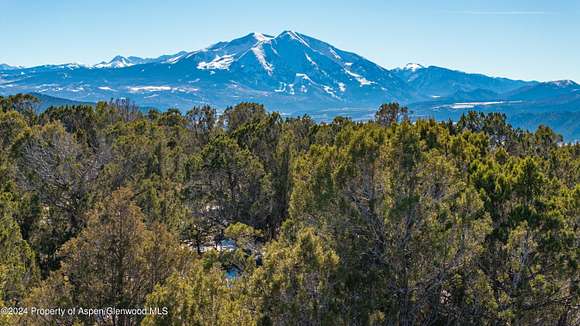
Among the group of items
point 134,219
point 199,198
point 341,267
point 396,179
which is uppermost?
point 396,179

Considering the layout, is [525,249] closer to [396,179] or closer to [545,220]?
[545,220]

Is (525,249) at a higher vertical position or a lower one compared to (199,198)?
higher

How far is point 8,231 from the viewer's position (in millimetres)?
18219

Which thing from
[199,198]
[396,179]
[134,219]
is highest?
[396,179]

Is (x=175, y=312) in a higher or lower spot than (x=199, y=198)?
higher

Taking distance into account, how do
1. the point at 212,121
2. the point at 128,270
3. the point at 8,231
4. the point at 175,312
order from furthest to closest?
1. the point at 212,121
2. the point at 8,231
3. the point at 128,270
4. the point at 175,312

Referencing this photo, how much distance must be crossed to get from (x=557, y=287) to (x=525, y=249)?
149 centimetres

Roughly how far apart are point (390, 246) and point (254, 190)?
66.3 feet

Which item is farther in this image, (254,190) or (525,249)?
(254,190)

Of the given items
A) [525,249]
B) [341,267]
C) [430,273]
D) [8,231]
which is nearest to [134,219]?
[341,267]

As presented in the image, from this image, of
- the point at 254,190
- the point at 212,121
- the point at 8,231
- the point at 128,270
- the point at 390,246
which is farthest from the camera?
the point at 212,121

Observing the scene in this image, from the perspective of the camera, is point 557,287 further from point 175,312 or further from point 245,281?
point 175,312

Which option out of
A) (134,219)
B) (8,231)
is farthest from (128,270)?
(8,231)

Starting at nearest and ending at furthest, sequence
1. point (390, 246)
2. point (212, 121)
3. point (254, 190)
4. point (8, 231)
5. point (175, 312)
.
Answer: point (175, 312), point (390, 246), point (8, 231), point (254, 190), point (212, 121)
